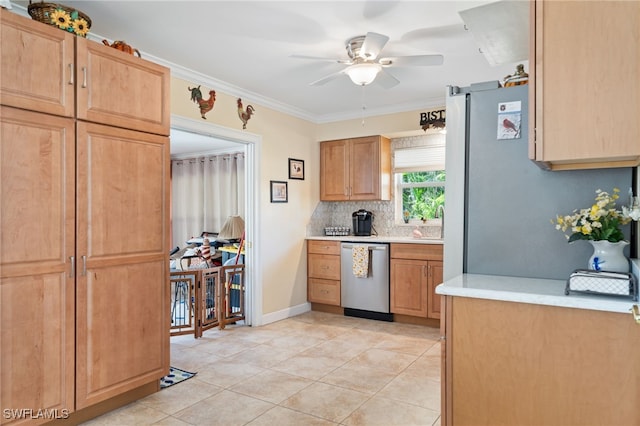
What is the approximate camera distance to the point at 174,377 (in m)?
3.09

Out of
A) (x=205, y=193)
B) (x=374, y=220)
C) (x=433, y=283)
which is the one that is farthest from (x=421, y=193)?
(x=205, y=193)

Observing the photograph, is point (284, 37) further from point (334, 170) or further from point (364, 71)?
point (334, 170)

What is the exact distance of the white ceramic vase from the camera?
1652 mm

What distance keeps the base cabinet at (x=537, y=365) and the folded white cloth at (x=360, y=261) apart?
2.96 m

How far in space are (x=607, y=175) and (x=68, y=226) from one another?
2802mm

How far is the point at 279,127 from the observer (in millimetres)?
4898

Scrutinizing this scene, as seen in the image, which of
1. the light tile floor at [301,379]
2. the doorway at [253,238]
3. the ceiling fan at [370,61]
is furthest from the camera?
the doorway at [253,238]

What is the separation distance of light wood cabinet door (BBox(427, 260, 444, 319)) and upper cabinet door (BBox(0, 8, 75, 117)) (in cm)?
357

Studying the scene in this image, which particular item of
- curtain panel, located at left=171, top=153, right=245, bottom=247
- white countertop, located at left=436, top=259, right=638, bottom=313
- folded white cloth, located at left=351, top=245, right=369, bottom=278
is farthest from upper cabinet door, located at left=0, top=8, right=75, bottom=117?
curtain panel, located at left=171, top=153, right=245, bottom=247

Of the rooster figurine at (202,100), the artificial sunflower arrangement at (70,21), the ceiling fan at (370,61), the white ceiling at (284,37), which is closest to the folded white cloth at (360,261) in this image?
the white ceiling at (284,37)

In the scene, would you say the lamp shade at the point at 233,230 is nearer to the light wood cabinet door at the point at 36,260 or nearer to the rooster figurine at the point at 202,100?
the rooster figurine at the point at 202,100

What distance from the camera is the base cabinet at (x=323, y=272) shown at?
5027 millimetres

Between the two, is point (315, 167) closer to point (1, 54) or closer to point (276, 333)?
point (276, 333)

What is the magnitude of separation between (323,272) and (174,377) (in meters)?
2.41
